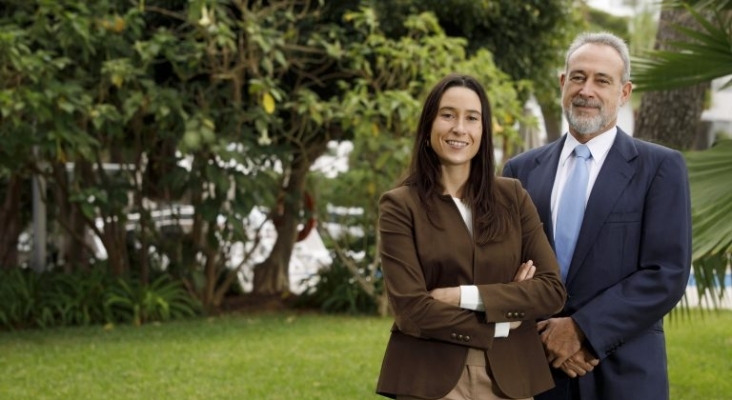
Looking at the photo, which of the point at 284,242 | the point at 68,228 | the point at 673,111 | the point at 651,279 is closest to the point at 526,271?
the point at 651,279

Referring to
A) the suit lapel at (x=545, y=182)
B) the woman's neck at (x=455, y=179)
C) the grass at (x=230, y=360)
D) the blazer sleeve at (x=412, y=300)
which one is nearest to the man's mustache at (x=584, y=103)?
the suit lapel at (x=545, y=182)

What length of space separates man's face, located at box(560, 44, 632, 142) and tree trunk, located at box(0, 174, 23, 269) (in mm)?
9096

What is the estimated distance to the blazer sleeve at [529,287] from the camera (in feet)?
9.67

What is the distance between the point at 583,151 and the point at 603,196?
182 millimetres

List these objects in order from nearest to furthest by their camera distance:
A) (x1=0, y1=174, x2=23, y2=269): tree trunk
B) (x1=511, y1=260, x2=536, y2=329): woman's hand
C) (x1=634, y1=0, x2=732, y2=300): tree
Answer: (x1=511, y1=260, x2=536, y2=329): woman's hand → (x1=634, y1=0, x2=732, y2=300): tree → (x1=0, y1=174, x2=23, y2=269): tree trunk

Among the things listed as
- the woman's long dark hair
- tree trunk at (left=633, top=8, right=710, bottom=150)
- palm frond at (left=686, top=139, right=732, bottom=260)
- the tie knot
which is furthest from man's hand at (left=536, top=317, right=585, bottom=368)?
tree trunk at (left=633, top=8, right=710, bottom=150)

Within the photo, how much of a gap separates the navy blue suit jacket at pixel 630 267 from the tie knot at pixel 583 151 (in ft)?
0.22

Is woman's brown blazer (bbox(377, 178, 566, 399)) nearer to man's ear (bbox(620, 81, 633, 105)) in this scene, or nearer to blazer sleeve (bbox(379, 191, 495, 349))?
blazer sleeve (bbox(379, 191, 495, 349))

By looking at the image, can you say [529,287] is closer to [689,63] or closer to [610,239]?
[610,239]

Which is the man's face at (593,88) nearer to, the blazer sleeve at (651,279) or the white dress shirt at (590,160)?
the white dress shirt at (590,160)

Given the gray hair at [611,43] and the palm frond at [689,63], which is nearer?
the gray hair at [611,43]

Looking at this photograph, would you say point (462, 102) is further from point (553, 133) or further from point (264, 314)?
point (553, 133)

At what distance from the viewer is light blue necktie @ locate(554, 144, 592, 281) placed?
3346 mm

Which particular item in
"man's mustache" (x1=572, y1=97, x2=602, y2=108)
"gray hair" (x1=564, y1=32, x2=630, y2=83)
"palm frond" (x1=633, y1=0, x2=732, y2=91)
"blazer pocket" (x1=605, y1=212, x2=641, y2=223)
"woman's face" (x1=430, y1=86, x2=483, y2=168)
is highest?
"palm frond" (x1=633, y1=0, x2=732, y2=91)
